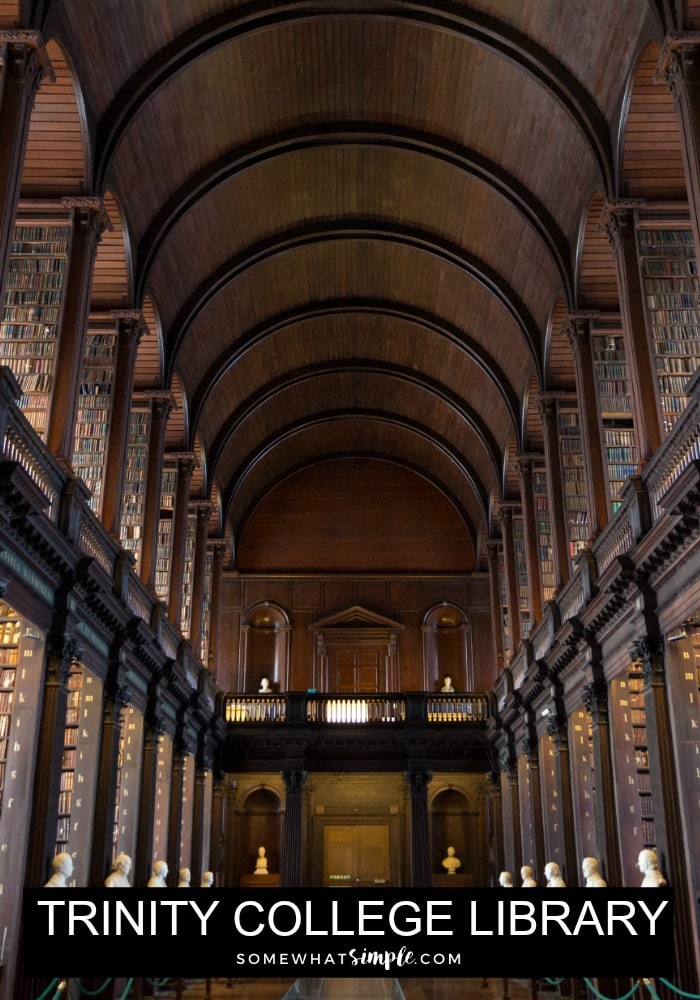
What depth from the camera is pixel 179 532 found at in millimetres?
17016

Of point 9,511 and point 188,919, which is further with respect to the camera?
point 9,511

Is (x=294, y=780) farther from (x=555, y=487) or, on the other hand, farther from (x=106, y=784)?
(x=106, y=784)

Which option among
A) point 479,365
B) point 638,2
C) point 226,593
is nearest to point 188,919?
point 638,2

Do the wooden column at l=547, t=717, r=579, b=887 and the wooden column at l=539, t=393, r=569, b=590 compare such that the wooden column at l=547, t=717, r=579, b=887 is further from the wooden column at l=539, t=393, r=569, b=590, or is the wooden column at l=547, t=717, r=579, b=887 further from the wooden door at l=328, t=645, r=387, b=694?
the wooden door at l=328, t=645, r=387, b=694

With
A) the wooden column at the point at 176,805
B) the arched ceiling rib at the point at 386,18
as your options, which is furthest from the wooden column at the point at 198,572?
the arched ceiling rib at the point at 386,18

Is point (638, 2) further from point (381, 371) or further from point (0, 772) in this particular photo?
point (381, 371)

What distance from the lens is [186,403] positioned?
1756 cm

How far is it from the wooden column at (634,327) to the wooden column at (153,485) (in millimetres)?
7110

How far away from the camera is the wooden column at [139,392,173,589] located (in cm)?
1448

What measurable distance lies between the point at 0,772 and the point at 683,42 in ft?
31.0

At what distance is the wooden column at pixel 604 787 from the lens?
11.3 m

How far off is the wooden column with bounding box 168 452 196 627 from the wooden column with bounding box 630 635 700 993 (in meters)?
8.45

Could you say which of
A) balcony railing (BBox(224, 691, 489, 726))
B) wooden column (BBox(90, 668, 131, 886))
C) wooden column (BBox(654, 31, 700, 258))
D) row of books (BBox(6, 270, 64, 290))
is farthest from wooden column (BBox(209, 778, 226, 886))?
wooden column (BBox(654, 31, 700, 258))

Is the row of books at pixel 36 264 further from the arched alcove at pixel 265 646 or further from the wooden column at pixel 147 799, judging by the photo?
the arched alcove at pixel 265 646
